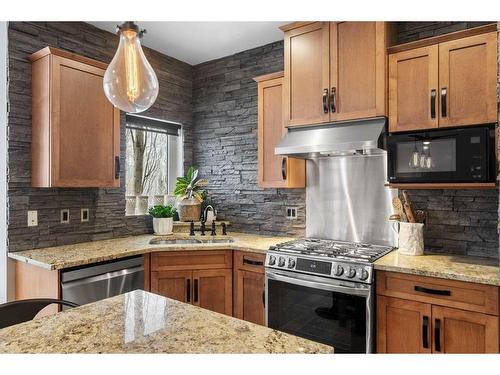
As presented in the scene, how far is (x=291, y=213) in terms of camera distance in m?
3.17

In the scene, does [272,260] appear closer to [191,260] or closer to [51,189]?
[191,260]

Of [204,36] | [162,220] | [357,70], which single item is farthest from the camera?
[162,220]

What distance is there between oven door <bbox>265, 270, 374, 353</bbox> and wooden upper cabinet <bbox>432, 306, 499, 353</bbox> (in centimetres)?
35

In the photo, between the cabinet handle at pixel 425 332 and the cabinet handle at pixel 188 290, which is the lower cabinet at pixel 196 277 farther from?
the cabinet handle at pixel 425 332

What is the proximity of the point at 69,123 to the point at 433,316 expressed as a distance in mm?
2637

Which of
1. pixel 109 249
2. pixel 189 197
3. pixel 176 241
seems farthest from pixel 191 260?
pixel 189 197

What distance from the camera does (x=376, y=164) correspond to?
106 inches

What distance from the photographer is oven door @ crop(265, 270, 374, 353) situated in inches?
81.8

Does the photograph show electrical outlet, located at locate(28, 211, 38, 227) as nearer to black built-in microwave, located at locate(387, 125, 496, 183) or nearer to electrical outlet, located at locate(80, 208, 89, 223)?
electrical outlet, located at locate(80, 208, 89, 223)

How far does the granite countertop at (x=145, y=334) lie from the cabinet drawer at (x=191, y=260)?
1.48 meters

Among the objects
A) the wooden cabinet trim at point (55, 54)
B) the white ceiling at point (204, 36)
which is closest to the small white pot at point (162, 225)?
the wooden cabinet trim at point (55, 54)

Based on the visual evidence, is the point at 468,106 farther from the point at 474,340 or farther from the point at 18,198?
the point at 18,198

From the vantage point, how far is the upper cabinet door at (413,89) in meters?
2.16

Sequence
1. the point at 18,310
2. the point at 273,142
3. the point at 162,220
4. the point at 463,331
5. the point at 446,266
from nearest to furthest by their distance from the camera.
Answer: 1. the point at 18,310
2. the point at 463,331
3. the point at 446,266
4. the point at 273,142
5. the point at 162,220
